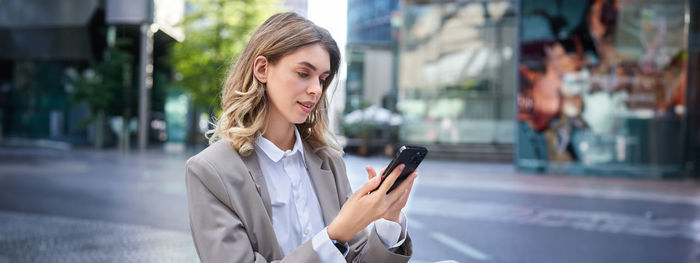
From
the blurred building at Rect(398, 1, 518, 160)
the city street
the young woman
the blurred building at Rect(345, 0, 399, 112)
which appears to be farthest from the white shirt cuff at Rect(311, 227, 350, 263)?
the blurred building at Rect(345, 0, 399, 112)

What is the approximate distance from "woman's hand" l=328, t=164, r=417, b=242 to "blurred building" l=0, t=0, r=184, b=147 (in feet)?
86.2

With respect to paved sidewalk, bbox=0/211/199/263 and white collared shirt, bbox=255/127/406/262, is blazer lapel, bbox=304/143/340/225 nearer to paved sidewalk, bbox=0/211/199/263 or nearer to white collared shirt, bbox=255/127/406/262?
white collared shirt, bbox=255/127/406/262

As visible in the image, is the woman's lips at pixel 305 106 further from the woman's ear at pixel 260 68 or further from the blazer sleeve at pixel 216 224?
the blazer sleeve at pixel 216 224

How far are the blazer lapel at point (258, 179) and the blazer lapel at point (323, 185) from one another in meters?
0.22

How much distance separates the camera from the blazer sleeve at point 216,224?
68.0 inches

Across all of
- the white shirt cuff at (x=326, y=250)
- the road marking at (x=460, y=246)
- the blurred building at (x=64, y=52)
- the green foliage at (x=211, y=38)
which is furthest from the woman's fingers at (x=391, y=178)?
the blurred building at (x=64, y=52)

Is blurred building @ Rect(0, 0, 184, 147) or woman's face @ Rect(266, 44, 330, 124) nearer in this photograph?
woman's face @ Rect(266, 44, 330, 124)

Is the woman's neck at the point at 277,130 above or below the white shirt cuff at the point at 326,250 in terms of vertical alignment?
above

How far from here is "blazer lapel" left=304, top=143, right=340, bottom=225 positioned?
2.07m

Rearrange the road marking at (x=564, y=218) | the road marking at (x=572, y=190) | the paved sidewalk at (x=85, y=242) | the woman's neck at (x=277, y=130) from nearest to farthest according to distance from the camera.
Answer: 1. the woman's neck at (x=277, y=130)
2. the paved sidewalk at (x=85, y=242)
3. the road marking at (x=564, y=218)
4. the road marking at (x=572, y=190)

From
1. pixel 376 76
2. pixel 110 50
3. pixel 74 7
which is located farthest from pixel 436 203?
pixel 74 7

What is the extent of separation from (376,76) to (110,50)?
39.6 ft

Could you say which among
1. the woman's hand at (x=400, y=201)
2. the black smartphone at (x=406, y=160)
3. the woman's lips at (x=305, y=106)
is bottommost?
the woman's hand at (x=400, y=201)

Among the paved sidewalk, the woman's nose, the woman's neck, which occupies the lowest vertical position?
the paved sidewalk
